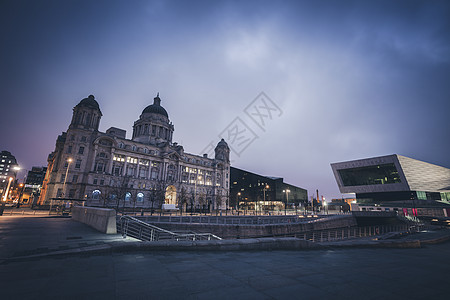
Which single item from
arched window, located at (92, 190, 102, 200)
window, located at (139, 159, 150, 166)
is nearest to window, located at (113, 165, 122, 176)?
window, located at (139, 159, 150, 166)

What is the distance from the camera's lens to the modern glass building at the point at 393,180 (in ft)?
228

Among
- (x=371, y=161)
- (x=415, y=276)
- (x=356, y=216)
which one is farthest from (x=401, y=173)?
(x=415, y=276)

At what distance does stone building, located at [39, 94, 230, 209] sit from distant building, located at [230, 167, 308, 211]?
37.7m

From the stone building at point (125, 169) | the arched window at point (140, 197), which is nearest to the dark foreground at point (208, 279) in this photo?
the stone building at point (125, 169)

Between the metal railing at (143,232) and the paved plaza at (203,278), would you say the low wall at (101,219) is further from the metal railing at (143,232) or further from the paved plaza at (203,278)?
the paved plaza at (203,278)

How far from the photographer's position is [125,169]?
68500 millimetres

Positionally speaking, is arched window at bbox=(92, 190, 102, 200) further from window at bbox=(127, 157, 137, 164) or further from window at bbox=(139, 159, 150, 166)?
window at bbox=(139, 159, 150, 166)

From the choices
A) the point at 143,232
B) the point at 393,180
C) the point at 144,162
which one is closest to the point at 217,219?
the point at 143,232

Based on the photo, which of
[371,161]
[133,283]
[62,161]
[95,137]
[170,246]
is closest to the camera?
[133,283]

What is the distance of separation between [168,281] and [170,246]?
12.4 ft

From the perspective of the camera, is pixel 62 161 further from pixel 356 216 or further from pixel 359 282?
pixel 356 216

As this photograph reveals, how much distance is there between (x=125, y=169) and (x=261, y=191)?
8405cm

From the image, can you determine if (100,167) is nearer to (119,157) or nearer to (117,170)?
(117,170)

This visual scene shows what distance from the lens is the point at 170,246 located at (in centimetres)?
803
